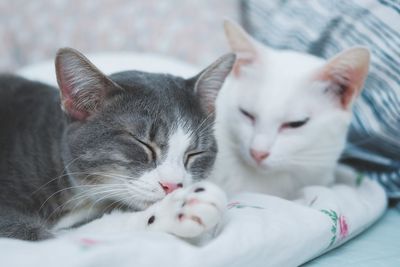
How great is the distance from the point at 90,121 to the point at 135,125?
0.11m

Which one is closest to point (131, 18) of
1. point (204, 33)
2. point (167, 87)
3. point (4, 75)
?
point (204, 33)

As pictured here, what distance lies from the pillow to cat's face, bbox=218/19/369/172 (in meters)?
0.13

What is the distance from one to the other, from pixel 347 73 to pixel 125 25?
1.26 metres

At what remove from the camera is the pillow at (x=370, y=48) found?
4.70 feet

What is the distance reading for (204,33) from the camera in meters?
2.28

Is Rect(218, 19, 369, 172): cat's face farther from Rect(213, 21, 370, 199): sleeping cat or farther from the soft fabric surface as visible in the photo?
the soft fabric surface

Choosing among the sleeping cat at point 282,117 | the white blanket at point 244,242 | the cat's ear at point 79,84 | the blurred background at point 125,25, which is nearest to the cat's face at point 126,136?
the cat's ear at point 79,84

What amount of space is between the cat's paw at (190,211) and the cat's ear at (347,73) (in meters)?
0.62

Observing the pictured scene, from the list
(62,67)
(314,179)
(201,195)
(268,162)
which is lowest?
(314,179)

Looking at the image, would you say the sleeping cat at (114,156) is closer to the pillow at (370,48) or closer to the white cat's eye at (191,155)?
the white cat's eye at (191,155)

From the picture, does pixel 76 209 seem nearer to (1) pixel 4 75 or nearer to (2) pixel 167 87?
(2) pixel 167 87

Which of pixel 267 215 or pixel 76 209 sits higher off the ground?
pixel 267 215

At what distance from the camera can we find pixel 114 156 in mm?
1066

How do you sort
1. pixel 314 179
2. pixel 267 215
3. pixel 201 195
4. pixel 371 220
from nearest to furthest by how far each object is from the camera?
pixel 201 195 → pixel 267 215 → pixel 371 220 → pixel 314 179
